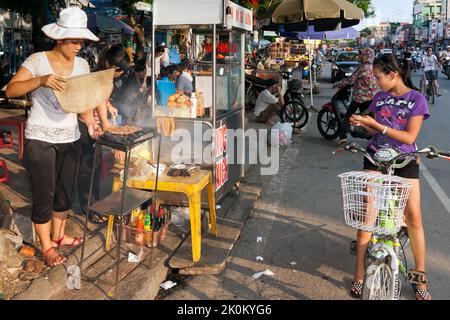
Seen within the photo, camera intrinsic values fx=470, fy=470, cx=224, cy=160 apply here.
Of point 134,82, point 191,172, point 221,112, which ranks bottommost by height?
point 191,172

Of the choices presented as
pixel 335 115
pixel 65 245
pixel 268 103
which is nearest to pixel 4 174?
pixel 65 245

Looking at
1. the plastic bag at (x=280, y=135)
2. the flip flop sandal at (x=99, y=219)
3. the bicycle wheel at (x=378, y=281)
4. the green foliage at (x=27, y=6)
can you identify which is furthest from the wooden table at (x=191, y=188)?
the green foliage at (x=27, y=6)

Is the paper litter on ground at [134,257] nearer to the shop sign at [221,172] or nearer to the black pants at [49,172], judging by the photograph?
the black pants at [49,172]

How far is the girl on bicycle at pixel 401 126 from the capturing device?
347 centimetres

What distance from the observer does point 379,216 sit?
305 centimetres

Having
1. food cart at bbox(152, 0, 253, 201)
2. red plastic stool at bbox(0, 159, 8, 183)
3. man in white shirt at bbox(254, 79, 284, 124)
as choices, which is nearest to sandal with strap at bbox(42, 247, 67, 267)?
food cart at bbox(152, 0, 253, 201)

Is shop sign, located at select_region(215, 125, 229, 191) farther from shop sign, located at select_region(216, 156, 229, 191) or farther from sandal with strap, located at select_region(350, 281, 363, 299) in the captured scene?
sandal with strap, located at select_region(350, 281, 363, 299)

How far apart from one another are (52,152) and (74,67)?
Answer: 0.68 meters

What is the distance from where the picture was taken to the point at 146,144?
4848 millimetres

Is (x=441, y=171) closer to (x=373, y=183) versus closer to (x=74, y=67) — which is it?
(x=373, y=183)

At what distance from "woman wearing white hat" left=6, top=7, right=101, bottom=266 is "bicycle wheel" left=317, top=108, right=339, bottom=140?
701cm

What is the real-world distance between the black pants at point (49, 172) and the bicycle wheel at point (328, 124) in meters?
6.96

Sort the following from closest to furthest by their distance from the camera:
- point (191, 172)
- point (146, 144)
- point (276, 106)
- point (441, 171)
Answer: point (191, 172)
point (146, 144)
point (441, 171)
point (276, 106)

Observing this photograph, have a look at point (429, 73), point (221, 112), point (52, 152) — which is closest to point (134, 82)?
point (221, 112)
